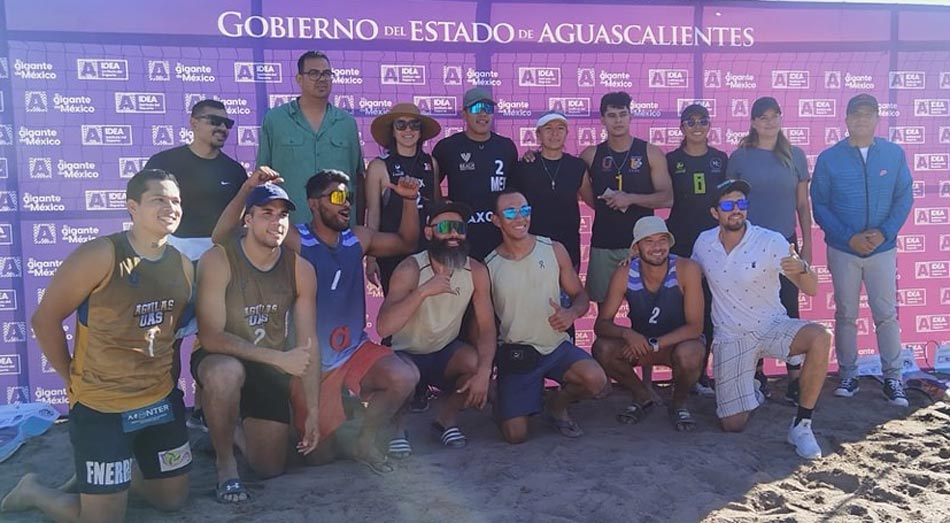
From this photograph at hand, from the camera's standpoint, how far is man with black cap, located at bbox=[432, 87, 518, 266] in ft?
15.1

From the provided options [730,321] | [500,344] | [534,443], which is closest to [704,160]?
[730,321]

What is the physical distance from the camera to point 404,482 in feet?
11.5

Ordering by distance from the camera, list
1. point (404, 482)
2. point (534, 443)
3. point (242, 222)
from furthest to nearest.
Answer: point (534, 443), point (242, 222), point (404, 482)

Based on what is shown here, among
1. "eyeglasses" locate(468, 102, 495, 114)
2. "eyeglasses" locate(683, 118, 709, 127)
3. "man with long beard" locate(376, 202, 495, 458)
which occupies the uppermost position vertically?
"eyeglasses" locate(468, 102, 495, 114)

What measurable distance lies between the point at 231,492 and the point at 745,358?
9.53 feet

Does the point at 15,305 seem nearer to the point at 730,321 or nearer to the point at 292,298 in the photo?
the point at 292,298

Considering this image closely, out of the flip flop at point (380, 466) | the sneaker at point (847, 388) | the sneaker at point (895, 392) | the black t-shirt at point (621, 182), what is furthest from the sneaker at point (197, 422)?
the sneaker at point (895, 392)

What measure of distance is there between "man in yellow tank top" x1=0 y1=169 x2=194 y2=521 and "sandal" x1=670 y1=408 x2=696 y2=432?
2.75m

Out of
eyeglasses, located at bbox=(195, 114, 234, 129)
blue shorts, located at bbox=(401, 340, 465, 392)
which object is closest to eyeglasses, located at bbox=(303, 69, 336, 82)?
eyeglasses, located at bbox=(195, 114, 234, 129)

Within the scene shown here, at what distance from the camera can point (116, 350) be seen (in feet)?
10.00

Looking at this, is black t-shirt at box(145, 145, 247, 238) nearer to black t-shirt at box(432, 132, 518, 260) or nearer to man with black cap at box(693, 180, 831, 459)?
black t-shirt at box(432, 132, 518, 260)

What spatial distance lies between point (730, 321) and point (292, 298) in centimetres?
255

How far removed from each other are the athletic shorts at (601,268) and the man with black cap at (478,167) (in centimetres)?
71

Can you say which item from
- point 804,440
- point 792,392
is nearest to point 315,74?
point 804,440
